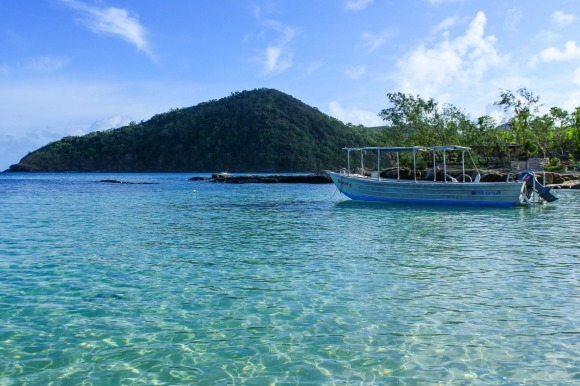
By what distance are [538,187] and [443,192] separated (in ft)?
14.7

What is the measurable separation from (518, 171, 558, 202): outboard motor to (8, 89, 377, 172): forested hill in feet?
294

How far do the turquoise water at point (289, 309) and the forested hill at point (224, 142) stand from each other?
103 meters

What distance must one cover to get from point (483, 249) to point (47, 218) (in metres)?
16.0

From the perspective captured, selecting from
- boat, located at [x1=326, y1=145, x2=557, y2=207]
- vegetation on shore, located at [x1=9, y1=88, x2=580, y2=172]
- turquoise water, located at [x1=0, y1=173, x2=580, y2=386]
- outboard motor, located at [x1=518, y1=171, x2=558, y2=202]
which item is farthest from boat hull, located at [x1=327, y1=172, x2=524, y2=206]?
vegetation on shore, located at [x1=9, y1=88, x2=580, y2=172]

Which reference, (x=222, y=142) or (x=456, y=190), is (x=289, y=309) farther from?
(x=222, y=142)

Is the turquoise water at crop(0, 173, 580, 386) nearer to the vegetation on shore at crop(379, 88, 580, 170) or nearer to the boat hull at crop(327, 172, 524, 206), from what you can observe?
the boat hull at crop(327, 172, 524, 206)

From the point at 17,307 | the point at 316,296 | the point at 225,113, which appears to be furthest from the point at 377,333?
the point at 225,113

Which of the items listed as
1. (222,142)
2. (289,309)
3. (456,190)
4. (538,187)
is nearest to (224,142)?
(222,142)

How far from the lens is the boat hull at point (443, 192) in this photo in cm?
2412

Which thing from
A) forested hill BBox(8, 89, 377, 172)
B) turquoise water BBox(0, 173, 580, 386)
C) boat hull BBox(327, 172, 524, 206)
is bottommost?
turquoise water BBox(0, 173, 580, 386)

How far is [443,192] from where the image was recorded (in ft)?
82.2

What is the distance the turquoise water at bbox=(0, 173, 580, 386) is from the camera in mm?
5016

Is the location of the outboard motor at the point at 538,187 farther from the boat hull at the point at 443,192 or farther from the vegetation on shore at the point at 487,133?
the vegetation on shore at the point at 487,133

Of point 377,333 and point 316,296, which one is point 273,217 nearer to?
point 316,296
